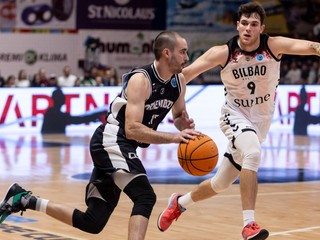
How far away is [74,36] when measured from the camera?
2638 centimetres

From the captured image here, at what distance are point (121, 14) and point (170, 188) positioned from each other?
16.0 meters

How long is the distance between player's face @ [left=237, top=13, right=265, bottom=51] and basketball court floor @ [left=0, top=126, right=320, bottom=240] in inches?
69.3

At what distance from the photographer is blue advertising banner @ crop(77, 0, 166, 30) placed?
26.7 meters

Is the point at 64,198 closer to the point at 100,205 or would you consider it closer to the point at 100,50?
the point at 100,205

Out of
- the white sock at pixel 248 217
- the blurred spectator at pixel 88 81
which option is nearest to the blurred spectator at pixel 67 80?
the blurred spectator at pixel 88 81

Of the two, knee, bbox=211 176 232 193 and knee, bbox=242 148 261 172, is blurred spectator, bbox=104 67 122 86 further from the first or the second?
knee, bbox=242 148 261 172

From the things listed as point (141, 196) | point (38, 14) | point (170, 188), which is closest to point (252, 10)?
point (141, 196)

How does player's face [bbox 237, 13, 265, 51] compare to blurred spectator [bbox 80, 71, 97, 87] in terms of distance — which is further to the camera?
blurred spectator [bbox 80, 71, 97, 87]

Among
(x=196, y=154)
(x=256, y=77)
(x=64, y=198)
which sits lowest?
(x=64, y=198)

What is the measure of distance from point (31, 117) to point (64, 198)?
910 centimetres

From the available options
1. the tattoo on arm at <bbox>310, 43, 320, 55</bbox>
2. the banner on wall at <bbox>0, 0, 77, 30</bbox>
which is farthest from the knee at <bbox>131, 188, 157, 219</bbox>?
the banner on wall at <bbox>0, 0, 77, 30</bbox>

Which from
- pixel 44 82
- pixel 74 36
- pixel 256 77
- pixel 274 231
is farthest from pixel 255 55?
pixel 74 36

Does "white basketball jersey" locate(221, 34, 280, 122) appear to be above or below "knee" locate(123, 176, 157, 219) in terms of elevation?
above

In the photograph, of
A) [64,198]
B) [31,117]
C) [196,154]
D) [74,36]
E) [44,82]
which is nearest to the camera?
[196,154]
